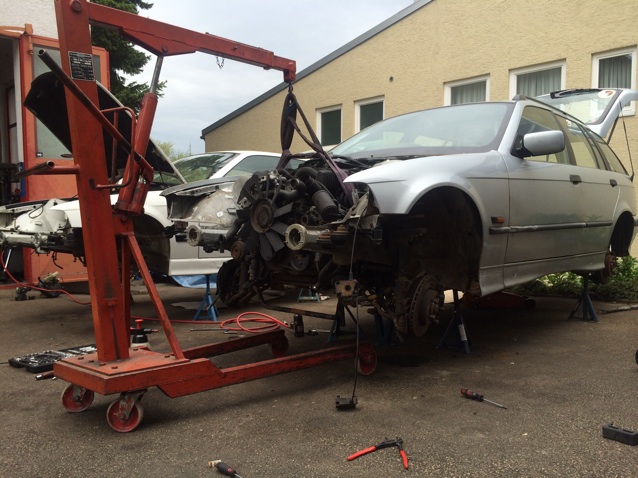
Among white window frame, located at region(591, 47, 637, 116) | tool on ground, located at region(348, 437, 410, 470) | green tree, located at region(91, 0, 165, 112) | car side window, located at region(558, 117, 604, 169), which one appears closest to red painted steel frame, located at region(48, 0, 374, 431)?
tool on ground, located at region(348, 437, 410, 470)

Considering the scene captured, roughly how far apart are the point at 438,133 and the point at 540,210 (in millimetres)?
988

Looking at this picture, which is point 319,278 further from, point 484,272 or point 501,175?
point 501,175

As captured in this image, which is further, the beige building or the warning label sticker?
the beige building

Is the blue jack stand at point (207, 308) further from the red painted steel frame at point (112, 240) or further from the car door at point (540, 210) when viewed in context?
the car door at point (540, 210)

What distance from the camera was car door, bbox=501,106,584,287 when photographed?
408 cm

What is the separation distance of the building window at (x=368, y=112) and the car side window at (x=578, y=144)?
21.4 ft

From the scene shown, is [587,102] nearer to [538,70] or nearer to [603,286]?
[603,286]

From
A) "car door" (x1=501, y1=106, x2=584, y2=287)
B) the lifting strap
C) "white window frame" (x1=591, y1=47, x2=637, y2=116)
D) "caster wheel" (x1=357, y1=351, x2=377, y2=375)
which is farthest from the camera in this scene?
"white window frame" (x1=591, y1=47, x2=637, y2=116)

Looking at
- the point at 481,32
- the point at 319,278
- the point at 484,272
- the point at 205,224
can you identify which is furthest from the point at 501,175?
the point at 481,32

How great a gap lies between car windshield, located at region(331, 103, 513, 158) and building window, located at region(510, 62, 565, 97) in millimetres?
5382

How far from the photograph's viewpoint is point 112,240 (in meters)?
3.15

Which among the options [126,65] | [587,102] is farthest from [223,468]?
[126,65]

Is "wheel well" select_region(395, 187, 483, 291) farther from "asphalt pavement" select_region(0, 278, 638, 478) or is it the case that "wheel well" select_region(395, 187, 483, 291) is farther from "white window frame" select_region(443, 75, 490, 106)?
"white window frame" select_region(443, 75, 490, 106)

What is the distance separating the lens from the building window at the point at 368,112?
38.7ft
